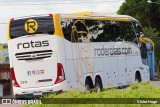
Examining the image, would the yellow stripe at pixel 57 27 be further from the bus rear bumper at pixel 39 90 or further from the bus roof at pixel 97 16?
the bus rear bumper at pixel 39 90

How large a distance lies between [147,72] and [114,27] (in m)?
5.00

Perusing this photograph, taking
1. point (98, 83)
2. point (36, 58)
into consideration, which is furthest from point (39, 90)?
point (98, 83)

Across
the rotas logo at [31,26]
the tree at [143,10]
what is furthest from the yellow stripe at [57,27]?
the tree at [143,10]

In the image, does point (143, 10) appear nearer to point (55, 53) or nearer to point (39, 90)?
point (55, 53)

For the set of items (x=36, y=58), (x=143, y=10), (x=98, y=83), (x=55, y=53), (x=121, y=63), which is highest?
(x=143, y=10)

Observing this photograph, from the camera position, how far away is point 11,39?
1802 centimetres

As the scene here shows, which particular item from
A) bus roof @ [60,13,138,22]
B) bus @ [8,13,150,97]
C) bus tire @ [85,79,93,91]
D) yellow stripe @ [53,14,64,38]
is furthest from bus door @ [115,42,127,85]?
yellow stripe @ [53,14,64,38]

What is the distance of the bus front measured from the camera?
17.4 m

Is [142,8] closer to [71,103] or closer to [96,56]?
[96,56]

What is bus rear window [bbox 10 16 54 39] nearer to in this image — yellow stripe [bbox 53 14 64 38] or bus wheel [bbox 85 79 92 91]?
yellow stripe [bbox 53 14 64 38]

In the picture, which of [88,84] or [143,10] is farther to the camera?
[143,10]

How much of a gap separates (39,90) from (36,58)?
122 centimetres

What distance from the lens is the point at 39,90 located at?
17.6 meters

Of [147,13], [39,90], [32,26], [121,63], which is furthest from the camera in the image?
[147,13]
